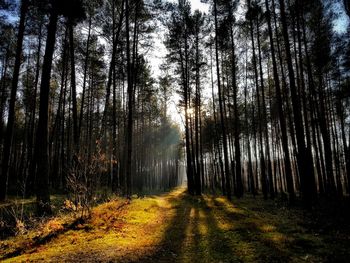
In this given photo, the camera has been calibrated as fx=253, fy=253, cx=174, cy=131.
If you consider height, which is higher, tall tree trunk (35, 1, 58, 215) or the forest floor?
tall tree trunk (35, 1, 58, 215)

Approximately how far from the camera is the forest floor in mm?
5219

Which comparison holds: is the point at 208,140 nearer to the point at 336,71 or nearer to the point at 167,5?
the point at 336,71

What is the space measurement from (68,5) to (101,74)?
42.6 ft

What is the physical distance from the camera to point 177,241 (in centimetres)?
671

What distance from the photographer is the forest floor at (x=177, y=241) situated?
5.22 metres

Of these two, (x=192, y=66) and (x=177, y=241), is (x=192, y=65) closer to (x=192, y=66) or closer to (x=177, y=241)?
(x=192, y=66)

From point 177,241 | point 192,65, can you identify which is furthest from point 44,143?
point 192,65

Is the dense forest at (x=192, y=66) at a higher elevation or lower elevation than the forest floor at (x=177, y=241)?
higher

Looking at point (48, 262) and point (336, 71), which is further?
point (336, 71)

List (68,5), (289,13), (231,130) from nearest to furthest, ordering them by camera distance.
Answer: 1. (68,5)
2. (289,13)
3. (231,130)

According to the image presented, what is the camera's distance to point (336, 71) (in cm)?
2070

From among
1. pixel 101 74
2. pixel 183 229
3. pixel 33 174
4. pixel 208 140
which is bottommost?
pixel 183 229

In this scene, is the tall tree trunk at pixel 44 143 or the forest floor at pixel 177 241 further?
the tall tree trunk at pixel 44 143

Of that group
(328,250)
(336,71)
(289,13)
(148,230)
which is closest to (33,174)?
(148,230)
